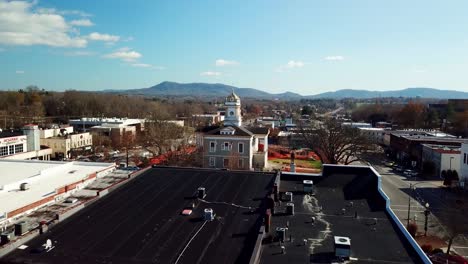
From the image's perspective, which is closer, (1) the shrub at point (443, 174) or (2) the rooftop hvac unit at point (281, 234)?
(2) the rooftop hvac unit at point (281, 234)

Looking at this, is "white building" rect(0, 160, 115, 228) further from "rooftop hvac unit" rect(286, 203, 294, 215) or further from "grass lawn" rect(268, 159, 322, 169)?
"grass lawn" rect(268, 159, 322, 169)

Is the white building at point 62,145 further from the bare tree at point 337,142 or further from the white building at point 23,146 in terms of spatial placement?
the bare tree at point 337,142

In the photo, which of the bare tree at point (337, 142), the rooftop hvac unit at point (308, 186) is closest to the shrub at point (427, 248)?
the rooftop hvac unit at point (308, 186)

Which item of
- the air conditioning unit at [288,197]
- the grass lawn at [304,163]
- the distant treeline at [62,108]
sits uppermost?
the distant treeline at [62,108]

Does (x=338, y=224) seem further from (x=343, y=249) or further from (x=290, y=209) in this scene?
(x=343, y=249)

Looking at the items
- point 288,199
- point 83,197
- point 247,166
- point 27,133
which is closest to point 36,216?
point 83,197
